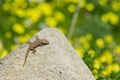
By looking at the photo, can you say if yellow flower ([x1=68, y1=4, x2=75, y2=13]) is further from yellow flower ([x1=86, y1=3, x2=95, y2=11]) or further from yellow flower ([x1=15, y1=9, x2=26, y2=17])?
yellow flower ([x1=15, y1=9, x2=26, y2=17])

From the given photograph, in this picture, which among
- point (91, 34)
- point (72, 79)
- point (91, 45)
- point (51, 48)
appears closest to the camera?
point (72, 79)

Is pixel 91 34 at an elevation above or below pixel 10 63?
above

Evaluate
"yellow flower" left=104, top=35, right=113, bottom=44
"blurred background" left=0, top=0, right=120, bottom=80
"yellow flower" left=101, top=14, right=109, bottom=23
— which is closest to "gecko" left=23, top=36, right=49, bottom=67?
"blurred background" left=0, top=0, right=120, bottom=80

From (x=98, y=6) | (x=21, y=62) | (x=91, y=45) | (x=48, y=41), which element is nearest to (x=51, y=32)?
(x=48, y=41)

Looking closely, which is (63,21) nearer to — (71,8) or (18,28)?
(71,8)

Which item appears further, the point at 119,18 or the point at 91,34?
the point at 119,18

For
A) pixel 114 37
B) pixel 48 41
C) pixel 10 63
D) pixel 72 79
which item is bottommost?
pixel 72 79

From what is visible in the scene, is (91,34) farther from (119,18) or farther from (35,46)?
(35,46)

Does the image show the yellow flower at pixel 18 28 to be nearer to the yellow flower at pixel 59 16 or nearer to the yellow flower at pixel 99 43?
the yellow flower at pixel 59 16
